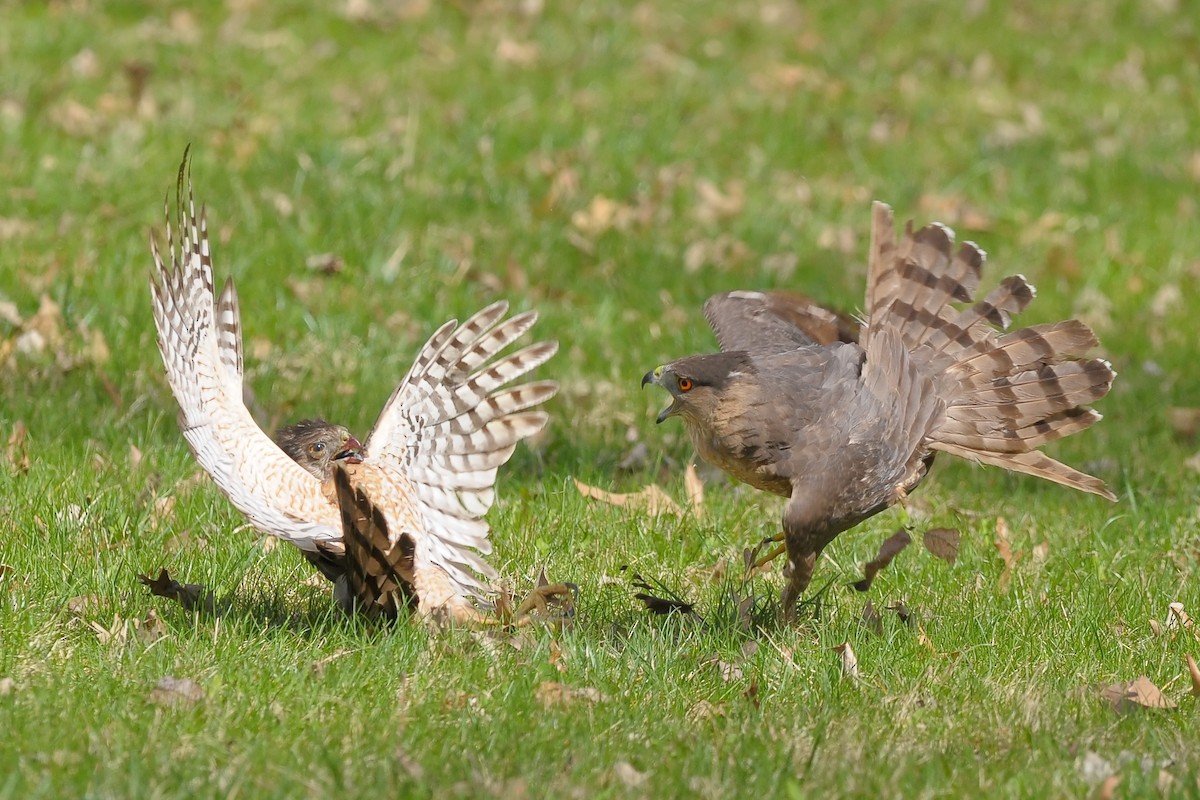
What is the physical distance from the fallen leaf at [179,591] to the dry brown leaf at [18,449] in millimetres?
1265

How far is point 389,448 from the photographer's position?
5246 millimetres

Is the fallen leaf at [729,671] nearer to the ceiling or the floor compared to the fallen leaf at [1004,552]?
nearer to the ceiling

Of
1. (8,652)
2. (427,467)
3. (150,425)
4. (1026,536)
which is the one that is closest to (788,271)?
(1026,536)

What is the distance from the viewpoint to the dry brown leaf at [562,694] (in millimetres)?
4395

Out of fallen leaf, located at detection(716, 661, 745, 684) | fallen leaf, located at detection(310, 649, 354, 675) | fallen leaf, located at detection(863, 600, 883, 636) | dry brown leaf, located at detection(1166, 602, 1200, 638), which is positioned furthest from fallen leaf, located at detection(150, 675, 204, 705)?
dry brown leaf, located at detection(1166, 602, 1200, 638)

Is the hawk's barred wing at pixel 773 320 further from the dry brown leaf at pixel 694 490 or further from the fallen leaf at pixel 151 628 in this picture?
the fallen leaf at pixel 151 628

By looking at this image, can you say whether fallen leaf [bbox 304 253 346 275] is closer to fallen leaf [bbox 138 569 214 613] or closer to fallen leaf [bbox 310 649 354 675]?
fallen leaf [bbox 138 569 214 613]

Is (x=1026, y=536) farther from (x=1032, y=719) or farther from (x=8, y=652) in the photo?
(x=8, y=652)

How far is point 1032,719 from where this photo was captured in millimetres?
4422

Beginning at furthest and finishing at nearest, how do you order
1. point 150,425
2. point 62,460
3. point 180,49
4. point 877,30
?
1. point 877,30
2. point 180,49
3. point 150,425
4. point 62,460

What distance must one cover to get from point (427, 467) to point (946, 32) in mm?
9850

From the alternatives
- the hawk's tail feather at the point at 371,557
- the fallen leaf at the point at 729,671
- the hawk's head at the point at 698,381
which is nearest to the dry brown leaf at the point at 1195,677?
the fallen leaf at the point at 729,671

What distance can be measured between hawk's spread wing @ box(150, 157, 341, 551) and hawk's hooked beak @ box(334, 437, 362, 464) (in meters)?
0.17

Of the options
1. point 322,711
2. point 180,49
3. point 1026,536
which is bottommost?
point 1026,536
